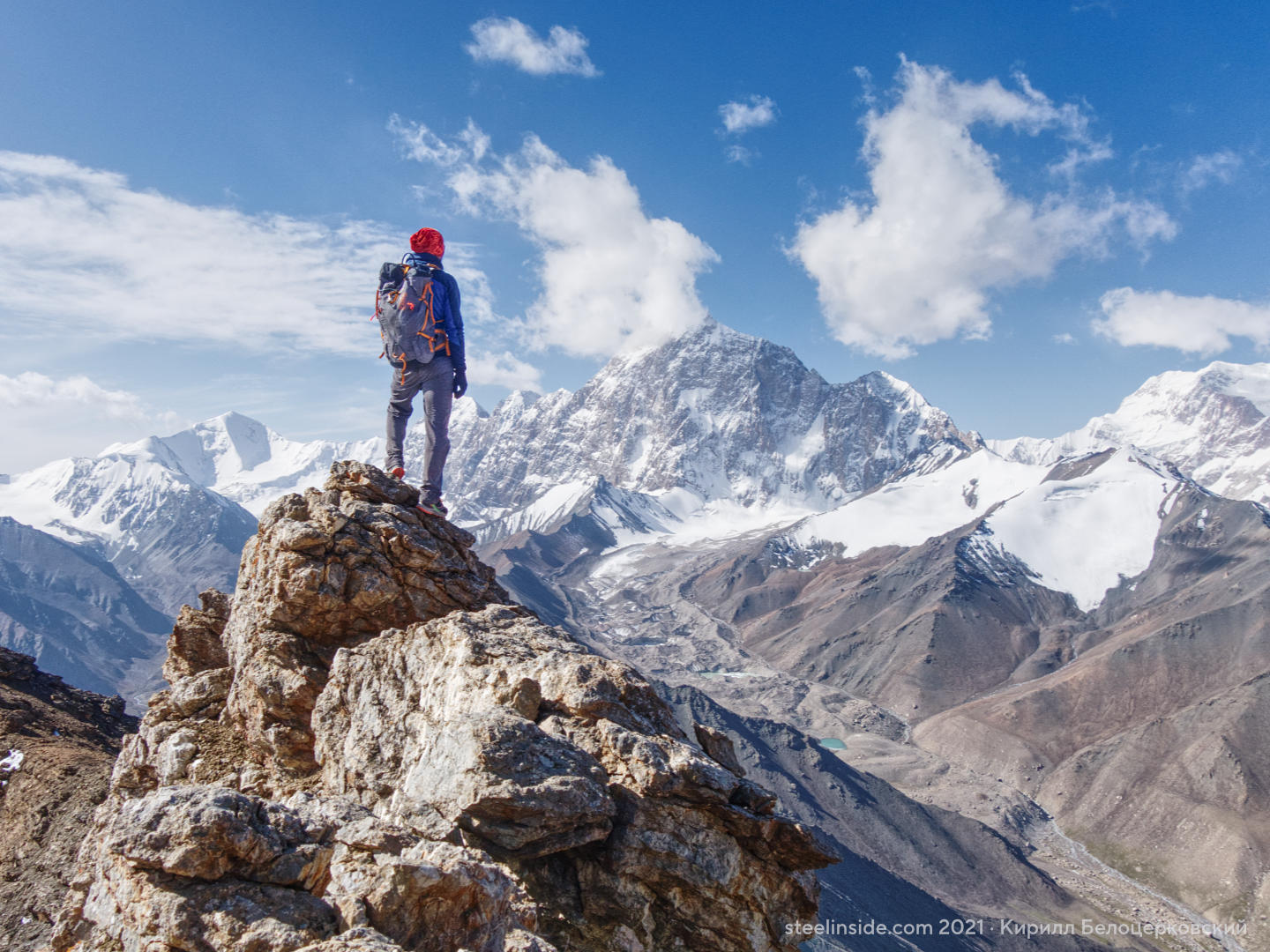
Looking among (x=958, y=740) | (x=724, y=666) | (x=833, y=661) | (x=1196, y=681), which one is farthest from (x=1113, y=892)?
(x=724, y=666)

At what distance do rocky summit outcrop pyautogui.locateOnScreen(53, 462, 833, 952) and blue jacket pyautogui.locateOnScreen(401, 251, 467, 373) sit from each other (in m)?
2.74

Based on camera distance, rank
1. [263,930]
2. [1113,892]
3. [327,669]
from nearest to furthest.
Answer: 1. [263,930]
2. [327,669]
3. [1113,892]

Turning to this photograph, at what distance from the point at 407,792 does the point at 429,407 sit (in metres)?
6.99

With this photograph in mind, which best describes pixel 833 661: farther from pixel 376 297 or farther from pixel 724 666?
pixel 376 297

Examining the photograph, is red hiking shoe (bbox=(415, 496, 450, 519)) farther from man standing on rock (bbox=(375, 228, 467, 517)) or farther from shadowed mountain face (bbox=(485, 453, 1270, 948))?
shadowed mountain face (bbox=(485, 453, 1270, 948))

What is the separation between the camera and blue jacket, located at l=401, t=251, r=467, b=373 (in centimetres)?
1258

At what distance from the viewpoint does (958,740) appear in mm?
111625

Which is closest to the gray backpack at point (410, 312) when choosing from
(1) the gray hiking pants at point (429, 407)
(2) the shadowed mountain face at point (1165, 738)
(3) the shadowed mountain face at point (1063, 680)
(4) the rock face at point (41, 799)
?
(1) the gray hiking pants at point (429, 407)

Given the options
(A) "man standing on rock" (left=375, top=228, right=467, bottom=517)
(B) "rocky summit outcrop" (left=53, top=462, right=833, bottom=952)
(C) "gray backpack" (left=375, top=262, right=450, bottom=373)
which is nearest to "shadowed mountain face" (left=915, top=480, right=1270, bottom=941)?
(B) "rocky summit outcrop" (left=53, top=462, right=833, bottom=952)

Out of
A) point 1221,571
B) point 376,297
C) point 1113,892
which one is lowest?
point 1113,892

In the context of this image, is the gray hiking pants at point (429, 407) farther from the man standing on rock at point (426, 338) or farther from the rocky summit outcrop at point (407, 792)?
the rocky summit outcrop at point (407, 792)

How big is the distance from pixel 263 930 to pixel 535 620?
253 inches

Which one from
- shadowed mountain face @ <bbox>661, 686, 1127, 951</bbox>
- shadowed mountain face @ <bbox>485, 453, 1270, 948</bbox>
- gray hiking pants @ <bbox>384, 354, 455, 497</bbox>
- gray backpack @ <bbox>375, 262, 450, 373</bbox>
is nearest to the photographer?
gray backpack @ <bbox>375, 262, 450, 373</bbox>

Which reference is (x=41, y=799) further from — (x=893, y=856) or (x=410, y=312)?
(x=893, y=856)
